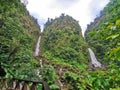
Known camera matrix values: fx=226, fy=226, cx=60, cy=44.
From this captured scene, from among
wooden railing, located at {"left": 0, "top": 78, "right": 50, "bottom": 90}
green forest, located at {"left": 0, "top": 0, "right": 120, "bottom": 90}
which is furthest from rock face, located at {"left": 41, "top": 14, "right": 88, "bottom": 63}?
wooden railing, located at {"left": 0, "top": 78, "right": 50, "bottom": 90}

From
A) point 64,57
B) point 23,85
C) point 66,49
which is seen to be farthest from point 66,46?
point 23,85

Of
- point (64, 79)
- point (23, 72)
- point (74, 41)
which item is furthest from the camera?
point (74, 41)

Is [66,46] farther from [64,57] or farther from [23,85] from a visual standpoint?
[23,85]

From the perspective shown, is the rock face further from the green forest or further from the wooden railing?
the wooden railing

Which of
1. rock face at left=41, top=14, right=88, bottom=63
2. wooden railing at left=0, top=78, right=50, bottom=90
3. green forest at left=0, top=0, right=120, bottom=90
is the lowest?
A: wooden railing at left=0, top=78, right=50, bottom=90

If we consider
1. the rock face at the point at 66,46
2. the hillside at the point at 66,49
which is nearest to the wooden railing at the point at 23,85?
the hillside at the point at 66,49

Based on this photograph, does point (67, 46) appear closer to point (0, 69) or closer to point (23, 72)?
point (23, 72)

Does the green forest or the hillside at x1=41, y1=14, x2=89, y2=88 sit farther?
the hillside at x1=41, y1=14, x2=89, y2=88

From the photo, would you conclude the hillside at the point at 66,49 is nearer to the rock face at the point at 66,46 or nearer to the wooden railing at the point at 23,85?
the rock face at the point at 66,46

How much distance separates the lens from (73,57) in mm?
34500

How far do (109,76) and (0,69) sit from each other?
7.46ft

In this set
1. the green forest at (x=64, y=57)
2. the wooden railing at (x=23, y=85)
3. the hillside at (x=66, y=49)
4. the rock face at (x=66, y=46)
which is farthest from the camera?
the rock face at (x=66, y=46)

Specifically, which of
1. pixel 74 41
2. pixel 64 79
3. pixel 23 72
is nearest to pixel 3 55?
pixel 23 72

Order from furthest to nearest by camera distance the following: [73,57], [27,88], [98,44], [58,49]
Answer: [98,44] → [58,49] → [73,57] → [27,88]
